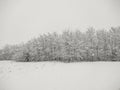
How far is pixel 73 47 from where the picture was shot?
1209 centimetres

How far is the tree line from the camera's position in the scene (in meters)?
12.1

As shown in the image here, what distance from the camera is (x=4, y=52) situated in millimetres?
20922

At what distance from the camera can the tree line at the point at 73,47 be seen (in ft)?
39.5

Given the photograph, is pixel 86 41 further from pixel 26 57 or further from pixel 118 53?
pixel 26 57

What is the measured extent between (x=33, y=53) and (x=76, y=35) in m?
7.96

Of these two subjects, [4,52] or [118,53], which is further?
[4,52]
